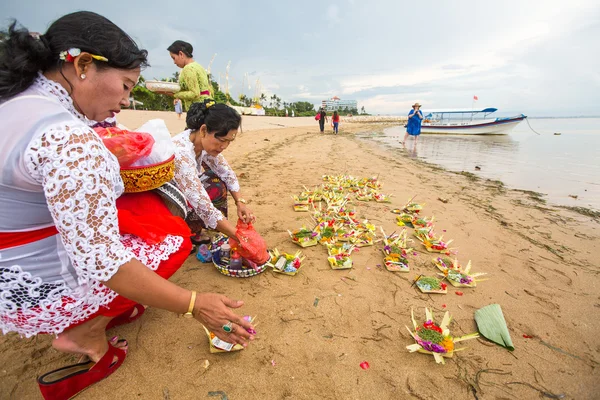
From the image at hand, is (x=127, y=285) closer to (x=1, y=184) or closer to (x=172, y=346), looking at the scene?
(x=1, y=184)

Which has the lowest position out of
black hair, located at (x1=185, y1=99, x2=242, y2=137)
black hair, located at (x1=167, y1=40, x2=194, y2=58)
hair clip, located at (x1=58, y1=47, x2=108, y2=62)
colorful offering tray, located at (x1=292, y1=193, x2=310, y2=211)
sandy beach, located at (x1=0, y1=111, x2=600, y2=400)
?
sandy beach, located at (x1=0, y1=111, x2=600, y2=400)

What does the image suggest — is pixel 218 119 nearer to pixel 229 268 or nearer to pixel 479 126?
pixel 229 268

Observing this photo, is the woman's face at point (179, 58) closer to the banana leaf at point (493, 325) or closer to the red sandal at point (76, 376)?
the red sandal at point (76, 376)

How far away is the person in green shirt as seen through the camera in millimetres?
3982

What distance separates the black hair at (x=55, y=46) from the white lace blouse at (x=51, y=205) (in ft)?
0.17

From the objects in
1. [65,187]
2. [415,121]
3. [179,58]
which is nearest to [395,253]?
[65,187]

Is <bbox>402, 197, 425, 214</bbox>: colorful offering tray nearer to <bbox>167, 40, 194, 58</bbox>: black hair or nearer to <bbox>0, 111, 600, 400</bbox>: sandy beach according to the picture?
<bbox>0, 111, 600, 400</bbox>: sandy beach

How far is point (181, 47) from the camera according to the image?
13.1ft

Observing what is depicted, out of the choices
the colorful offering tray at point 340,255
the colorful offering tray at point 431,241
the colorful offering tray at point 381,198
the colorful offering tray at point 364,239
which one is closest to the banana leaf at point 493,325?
the colorful offering tray at point 431,241

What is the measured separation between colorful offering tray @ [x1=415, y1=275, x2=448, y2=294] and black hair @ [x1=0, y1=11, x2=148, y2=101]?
8.26ft

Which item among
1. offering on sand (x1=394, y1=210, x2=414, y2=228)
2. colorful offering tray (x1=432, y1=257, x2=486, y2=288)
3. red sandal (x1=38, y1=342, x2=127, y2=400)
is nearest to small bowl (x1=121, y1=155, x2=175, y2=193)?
red sandal (x1=38, y1=342, x2=127, y2=400)

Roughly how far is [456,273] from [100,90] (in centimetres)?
288

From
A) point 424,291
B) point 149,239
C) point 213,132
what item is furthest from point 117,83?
point 424,291

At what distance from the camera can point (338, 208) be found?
12.9 feet
